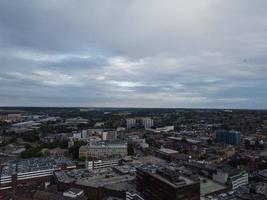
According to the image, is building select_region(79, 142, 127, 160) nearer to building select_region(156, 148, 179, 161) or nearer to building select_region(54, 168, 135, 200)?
building select_region(156, 148, 179, 161)

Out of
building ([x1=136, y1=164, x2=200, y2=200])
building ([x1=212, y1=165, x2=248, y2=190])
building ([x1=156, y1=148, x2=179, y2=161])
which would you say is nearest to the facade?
building ([x1=156, y1=148, x2=179, y2=161])

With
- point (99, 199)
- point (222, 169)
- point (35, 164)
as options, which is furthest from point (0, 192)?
point (222, 169)

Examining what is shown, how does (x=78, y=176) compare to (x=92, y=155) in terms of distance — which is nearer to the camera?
(x=78, y=176)

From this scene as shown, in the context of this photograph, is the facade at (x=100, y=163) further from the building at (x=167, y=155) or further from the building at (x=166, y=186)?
the building at (x=166, y=186)

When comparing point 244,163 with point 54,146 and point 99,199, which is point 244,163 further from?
point 54,146

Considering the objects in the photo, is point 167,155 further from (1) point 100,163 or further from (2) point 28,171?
(2) point 28,171
